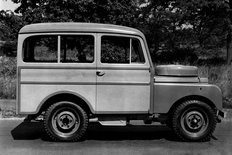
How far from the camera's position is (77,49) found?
21.6ft

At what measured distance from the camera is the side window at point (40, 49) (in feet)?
20.8

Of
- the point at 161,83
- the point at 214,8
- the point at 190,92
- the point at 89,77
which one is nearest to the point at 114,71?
the point at 89,77

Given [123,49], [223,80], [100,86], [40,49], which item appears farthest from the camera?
[223,80]

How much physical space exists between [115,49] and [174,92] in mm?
1257

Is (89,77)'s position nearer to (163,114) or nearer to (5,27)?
(163,114)

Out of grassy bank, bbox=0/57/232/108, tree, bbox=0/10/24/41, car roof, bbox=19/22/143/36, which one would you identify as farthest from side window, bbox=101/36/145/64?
tree, bbox=0/10/24/41

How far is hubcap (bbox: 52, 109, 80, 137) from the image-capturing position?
6242 millimetres

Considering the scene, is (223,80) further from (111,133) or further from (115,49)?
(115,49)

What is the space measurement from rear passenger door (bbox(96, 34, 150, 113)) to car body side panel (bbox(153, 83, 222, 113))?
0.17 meters

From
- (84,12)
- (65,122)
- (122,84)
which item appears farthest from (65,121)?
(84,12)

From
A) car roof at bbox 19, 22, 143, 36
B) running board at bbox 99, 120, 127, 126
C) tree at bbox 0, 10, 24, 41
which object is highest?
tree at bbox 0, 10, 24, 41

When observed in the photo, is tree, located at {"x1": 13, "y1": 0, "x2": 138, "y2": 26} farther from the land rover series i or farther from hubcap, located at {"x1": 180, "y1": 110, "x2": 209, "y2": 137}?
hubcap, located at {"x1": 180, "y1": 110, "x2": 209, "y2": 137}

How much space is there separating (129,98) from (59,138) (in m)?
1.33

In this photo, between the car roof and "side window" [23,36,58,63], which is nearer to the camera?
the car roof
